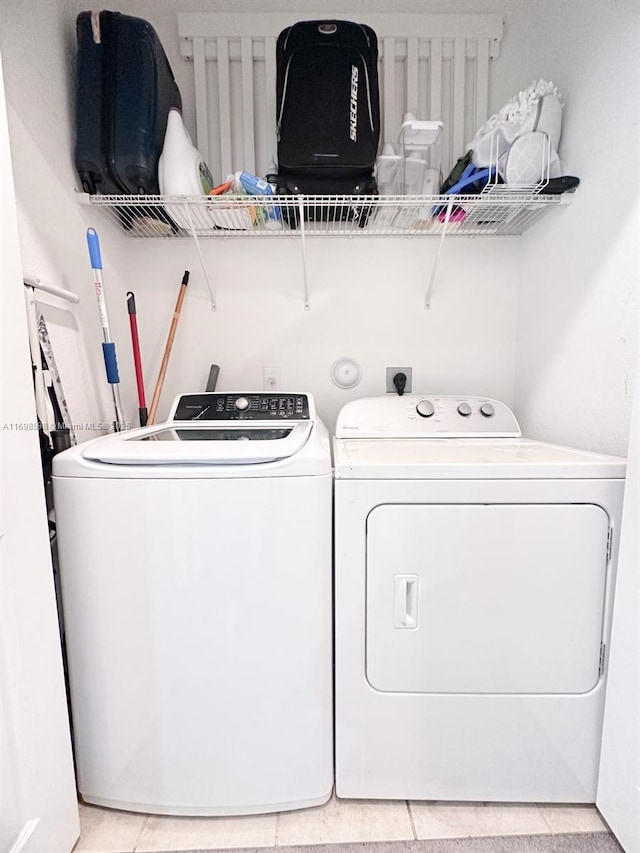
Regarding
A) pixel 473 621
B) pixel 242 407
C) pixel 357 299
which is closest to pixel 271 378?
pixel 242 407

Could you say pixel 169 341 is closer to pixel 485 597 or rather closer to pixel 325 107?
pixel 325 107

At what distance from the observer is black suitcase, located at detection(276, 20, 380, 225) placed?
136cm

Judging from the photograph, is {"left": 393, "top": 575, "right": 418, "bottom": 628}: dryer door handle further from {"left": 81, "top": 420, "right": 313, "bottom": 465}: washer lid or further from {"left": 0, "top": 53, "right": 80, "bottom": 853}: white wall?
{"left": 0, "top": 53, "right": 80, "bottom": 853}: white wall

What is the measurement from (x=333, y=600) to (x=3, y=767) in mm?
797

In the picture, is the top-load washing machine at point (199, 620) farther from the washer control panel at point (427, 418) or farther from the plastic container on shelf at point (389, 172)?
the plastic container on shelf at point (389, 172)

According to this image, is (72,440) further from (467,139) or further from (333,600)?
(467,139)

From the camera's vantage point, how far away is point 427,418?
157 cm

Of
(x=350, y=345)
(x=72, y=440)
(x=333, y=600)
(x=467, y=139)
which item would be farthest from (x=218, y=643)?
(x=467, y=139)

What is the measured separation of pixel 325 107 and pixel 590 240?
98 cm

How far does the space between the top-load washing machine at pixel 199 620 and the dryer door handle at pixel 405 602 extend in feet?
0.60

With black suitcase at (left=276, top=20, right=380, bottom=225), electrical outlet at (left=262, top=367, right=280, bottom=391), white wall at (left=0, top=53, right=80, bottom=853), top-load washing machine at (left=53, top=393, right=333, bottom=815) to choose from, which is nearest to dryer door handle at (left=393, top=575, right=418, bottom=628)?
top-load washing machine at (left=53, top=393, right=333, bottom=815)

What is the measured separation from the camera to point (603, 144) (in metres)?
1.24

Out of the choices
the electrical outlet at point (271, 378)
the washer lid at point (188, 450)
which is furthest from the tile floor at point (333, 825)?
the electrical outlet at point (271, 378)

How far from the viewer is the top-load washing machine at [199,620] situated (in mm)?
1002
